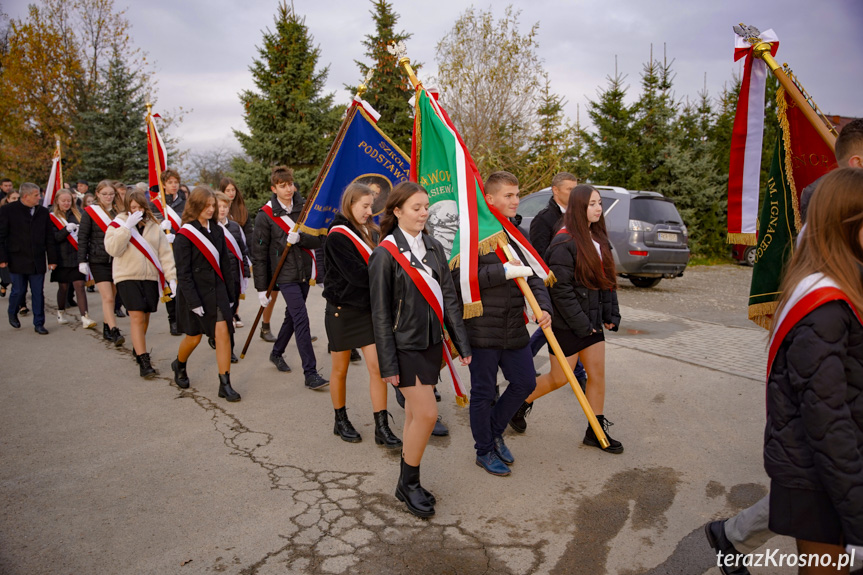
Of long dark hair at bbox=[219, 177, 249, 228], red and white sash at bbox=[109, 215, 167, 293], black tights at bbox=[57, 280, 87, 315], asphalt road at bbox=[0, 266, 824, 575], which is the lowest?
asphalt road at bbox=[0, 266, 824, 575]

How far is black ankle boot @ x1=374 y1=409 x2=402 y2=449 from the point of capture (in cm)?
452

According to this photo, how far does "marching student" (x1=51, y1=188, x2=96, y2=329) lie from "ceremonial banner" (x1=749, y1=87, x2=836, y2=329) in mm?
8837

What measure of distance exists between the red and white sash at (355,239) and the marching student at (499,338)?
801 millimetres

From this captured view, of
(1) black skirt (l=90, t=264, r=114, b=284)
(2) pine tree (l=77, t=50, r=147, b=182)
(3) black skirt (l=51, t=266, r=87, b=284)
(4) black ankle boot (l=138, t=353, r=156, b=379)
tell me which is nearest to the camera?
(4) black ankle boot (l=138, t=353, r=156, b=379)

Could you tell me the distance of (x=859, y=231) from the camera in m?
2.12

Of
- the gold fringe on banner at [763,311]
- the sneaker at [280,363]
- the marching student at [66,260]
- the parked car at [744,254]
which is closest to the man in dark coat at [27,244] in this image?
the marching student at [66,260]

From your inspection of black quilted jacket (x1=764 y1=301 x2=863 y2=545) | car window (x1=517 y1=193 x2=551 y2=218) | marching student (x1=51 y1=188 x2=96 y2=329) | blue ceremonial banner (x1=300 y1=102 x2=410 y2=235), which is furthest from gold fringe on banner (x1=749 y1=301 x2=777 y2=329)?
car window (x1=517 y1=193 x2=551 y2=218)

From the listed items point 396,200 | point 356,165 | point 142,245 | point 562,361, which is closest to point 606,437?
point 562,361

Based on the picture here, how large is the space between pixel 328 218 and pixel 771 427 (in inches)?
174

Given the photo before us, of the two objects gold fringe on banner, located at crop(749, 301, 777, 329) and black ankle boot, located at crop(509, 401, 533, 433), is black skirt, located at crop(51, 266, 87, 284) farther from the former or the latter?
gold fringe on banner, located at crop(749, 301, 777, 329)

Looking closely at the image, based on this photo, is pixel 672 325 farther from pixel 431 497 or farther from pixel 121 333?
pixel 121 333

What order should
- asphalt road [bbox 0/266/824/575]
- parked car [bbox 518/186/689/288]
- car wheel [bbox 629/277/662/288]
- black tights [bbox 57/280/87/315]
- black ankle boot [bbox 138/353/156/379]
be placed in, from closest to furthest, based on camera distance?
asphalt road [bbox 0/266/824/575] → black ankle boot [bbox 138/353/156/379] → black tights [bbox 57/280/87/315] → parked car [bbox 518/186/689/288] → car wheel [bbox 629/277/662/288]

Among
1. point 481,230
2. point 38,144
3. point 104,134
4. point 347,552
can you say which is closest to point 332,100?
point 104,134

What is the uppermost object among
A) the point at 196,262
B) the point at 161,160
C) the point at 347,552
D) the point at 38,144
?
the point at 38,144
